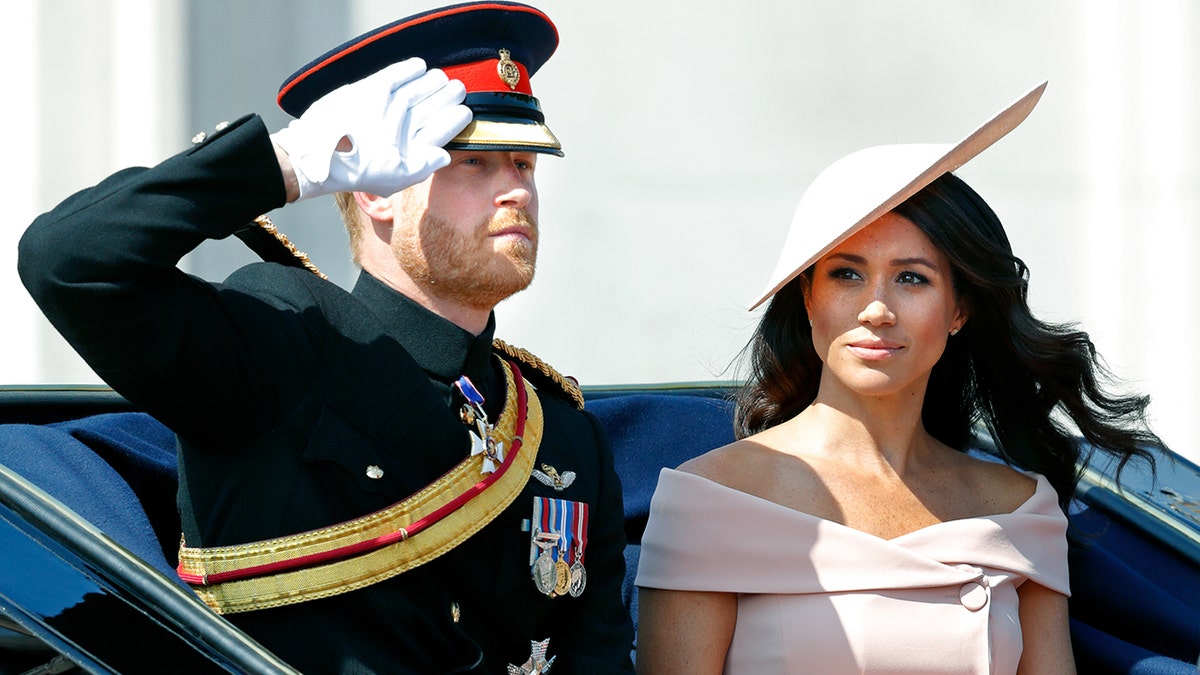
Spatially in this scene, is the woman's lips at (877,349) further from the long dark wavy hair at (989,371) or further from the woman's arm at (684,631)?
the woman's arm at (684,631)

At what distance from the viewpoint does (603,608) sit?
2.28m

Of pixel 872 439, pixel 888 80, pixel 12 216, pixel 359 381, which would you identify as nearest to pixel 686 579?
pixel 872 439

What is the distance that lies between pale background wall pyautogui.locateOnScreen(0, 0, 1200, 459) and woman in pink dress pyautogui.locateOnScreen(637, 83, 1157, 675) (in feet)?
6.53

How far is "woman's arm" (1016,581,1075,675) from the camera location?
2.54m

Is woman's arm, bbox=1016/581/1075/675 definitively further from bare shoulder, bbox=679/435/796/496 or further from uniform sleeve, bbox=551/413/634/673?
uniform sleeve, bbox=551/413/634/673

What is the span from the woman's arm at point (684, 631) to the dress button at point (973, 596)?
35 centimetres

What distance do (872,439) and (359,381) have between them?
96 centimetres

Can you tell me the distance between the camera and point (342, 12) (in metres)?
Result: 4.54

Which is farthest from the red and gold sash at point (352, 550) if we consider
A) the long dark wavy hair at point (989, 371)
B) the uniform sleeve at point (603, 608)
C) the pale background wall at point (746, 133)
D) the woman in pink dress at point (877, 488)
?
the pale background wall at point (746, 133)

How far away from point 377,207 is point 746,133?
2.84 m

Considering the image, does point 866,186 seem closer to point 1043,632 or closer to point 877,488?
point 877,488

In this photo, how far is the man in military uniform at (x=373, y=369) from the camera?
169cm

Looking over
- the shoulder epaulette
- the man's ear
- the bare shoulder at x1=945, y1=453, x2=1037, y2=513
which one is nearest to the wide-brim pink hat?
the shoulder epaulette

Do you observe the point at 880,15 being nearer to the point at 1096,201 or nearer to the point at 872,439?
the point at 1096,201
